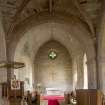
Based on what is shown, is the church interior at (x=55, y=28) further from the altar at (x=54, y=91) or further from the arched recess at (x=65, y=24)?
the altar at (x=54, y=91)

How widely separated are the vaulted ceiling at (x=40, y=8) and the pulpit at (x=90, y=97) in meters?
4.06

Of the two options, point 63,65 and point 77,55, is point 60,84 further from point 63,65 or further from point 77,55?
point 77,55

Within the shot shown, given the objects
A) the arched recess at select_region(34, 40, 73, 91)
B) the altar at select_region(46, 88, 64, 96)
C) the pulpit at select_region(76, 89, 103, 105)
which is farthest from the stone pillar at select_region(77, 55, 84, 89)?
the pulpit at select_region(76, 89, 103, 105)

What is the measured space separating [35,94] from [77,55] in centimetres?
735

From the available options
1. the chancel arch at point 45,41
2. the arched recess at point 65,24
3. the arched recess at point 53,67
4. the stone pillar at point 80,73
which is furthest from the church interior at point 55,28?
the arched recess at point 53,67

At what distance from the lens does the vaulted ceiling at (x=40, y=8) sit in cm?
1500

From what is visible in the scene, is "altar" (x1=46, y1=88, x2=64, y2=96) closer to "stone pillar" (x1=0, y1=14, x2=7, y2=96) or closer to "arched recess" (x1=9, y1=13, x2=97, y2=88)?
"arched recess" (x1=9, y1=13, x2=97, y2=88)

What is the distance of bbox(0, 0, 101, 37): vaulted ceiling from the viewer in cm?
1500

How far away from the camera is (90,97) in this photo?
12102 mm

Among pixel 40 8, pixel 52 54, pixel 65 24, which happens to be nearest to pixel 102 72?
pixel 65 24

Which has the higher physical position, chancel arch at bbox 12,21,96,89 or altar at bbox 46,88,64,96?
chancel arch at bbox 12,21,96,89

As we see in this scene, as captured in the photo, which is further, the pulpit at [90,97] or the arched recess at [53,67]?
the arched recess at [53,67]

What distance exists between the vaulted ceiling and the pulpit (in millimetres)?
4055

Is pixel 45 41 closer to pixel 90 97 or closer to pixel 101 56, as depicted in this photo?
pixel 101 56
